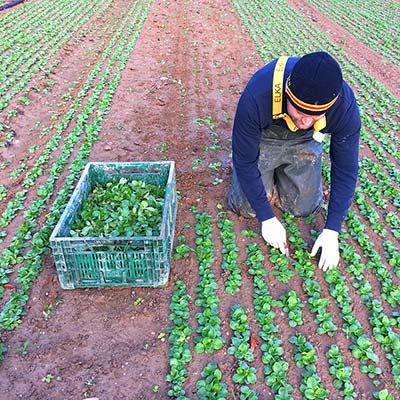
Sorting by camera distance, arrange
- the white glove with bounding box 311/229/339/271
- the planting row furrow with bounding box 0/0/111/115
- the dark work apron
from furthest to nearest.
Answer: the planting row furrow with bounding box 0/0/111/115
the dark work apron
the white glove with bounding box 311/229/339/271

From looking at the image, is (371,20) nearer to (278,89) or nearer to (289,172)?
(289,172)

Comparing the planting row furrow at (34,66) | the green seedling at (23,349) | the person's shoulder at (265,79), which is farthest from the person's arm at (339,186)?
the planting row furrow at (34,66)

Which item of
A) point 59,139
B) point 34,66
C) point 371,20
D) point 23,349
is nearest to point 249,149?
point 23,349

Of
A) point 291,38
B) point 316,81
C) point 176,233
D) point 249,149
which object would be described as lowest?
point 291,38

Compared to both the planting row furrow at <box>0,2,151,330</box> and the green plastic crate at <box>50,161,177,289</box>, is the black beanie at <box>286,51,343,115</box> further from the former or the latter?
the planting row furrow at <box>0,2,151,330</box>

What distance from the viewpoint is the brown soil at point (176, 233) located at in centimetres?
252

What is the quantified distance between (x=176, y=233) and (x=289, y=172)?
109 centimetres

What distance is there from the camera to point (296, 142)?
3469 millimetres

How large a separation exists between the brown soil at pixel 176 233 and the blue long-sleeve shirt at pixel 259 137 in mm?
576

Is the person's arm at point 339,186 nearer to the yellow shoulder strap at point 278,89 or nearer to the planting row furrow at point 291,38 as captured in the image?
the yellow shoulder strap at point 278,89

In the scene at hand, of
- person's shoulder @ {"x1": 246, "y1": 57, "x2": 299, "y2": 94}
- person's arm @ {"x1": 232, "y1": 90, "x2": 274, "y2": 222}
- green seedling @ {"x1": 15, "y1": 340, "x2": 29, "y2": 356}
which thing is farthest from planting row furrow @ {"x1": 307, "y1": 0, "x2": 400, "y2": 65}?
green seedling @ {"x1": 15, "y1": 340, "x2": 29, "y2": 356}

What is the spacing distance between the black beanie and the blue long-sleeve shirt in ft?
1.50

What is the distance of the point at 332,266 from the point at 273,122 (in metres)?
1.14

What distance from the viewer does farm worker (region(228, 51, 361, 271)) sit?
7.54 feet
